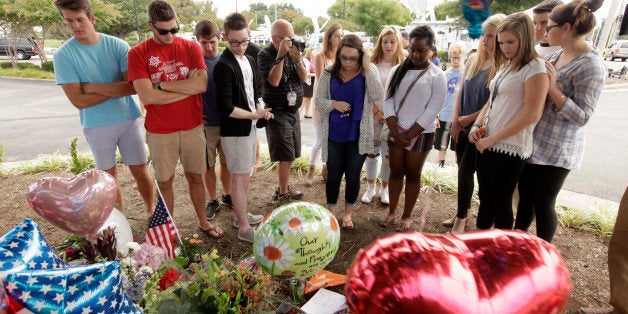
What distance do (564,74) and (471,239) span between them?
1937mm

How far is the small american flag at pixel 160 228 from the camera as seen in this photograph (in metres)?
2.14

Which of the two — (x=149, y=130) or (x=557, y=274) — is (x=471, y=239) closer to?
(x=557, y=274)

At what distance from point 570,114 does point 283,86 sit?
7.13ft

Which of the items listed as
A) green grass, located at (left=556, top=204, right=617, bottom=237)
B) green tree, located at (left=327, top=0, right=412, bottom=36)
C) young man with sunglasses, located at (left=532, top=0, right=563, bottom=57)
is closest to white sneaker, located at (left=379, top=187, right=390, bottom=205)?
green grass, located at (left=556, top=204, right=617, bottom=237)

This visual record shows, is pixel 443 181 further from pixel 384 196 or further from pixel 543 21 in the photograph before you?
pixel 543 21

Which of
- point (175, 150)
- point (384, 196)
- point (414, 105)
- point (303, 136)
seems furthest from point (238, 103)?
point (303, 136)

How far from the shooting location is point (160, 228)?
2154mm

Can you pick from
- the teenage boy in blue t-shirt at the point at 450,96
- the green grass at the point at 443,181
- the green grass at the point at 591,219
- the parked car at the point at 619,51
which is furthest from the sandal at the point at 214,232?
the parked car at the point at 619,51

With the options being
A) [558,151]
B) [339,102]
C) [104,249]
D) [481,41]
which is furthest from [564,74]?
[104,249]

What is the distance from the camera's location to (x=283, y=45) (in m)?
2.97

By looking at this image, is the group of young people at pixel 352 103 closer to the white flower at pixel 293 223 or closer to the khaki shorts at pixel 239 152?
the khaki shorts at pixel 239 152

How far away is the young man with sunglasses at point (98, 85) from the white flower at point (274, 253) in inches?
64.4

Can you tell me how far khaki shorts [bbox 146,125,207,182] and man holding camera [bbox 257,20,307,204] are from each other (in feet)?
2.51

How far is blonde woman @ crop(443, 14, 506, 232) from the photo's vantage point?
2.71m
